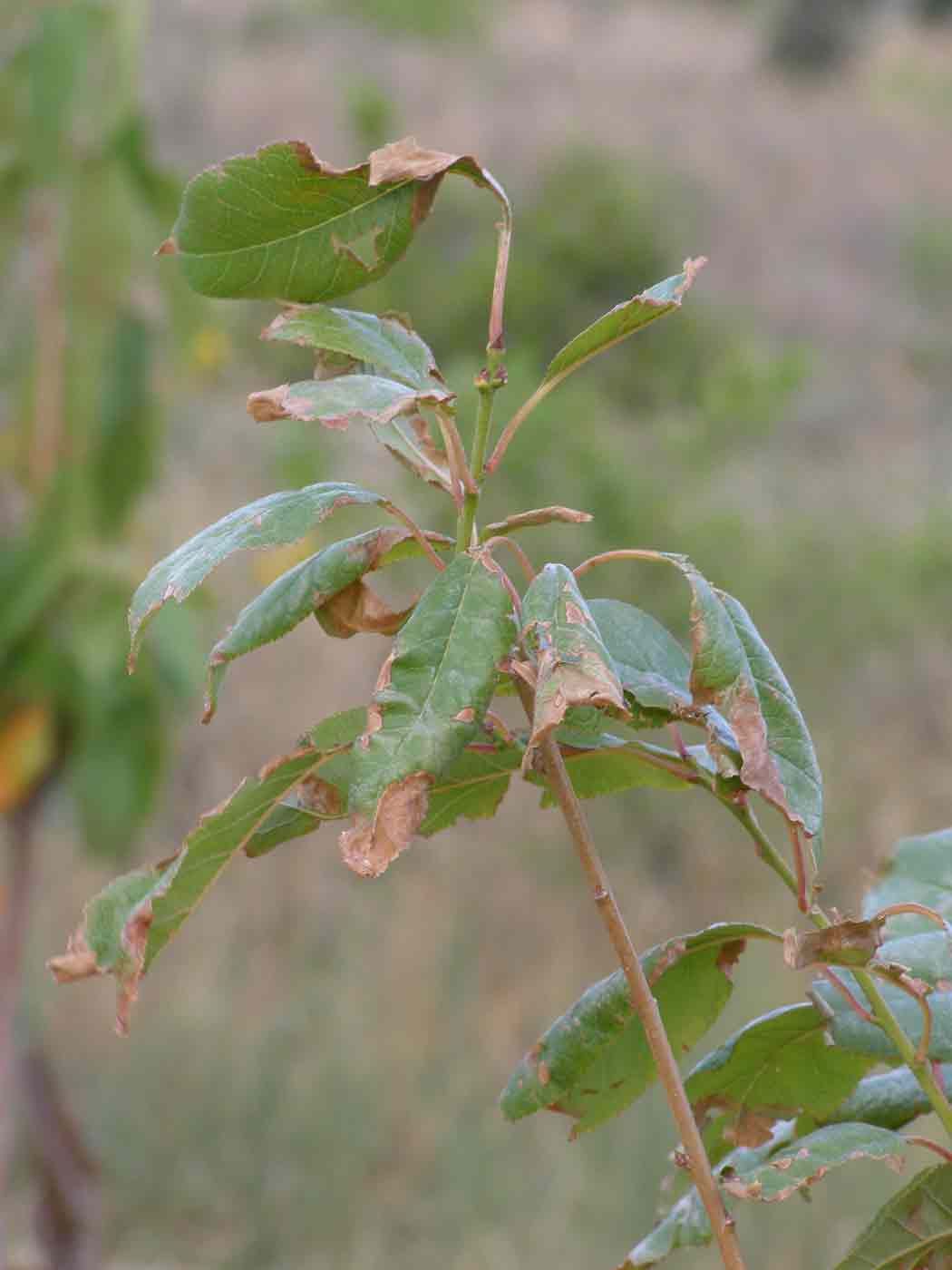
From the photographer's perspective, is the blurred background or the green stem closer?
the green stem

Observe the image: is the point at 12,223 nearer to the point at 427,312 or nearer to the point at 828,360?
the point at 427,312

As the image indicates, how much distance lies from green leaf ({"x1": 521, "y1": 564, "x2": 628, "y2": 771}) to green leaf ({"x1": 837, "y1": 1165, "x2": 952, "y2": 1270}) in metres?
0.19

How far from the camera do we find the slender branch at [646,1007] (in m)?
0.48

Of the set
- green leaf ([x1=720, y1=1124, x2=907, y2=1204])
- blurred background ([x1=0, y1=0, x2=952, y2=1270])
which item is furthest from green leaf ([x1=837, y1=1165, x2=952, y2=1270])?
blurred background ([x1=0, y1=0, x2=952, y2=1270])

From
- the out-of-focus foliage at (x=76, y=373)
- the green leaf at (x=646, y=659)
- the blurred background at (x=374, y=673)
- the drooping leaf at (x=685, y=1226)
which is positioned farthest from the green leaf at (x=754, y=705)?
the out-of-focus foliage at (x=76, y=373)

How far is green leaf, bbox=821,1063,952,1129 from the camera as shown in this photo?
0.63m

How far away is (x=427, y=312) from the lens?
284 inches

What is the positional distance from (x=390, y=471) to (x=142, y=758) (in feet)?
11.6

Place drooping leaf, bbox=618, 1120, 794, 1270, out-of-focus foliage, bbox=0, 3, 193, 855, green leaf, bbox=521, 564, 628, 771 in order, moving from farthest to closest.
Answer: out-of-focus foliage, bbox=0, 3, 193, 855 → drooping leaf, bbox=618, 1120, 794, 1270 → green leaf, bbox=521, 564, 628, 771

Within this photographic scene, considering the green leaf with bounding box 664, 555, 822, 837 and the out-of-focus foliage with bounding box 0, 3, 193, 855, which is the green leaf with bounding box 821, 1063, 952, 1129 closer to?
the green leaf with bounding box 664, 555, 822, 837

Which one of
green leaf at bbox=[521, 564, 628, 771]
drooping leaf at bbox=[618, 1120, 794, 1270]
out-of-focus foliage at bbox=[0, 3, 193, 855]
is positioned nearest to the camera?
green leaf at bbox=[521, 564, 628, 771]

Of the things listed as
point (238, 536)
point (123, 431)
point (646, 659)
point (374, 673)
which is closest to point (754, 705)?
point (646, 659)

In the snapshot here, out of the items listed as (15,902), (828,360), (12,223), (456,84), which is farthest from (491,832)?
(456,84)

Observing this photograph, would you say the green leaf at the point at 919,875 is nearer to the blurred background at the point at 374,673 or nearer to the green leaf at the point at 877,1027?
the green leaf at the point at 877,1027
